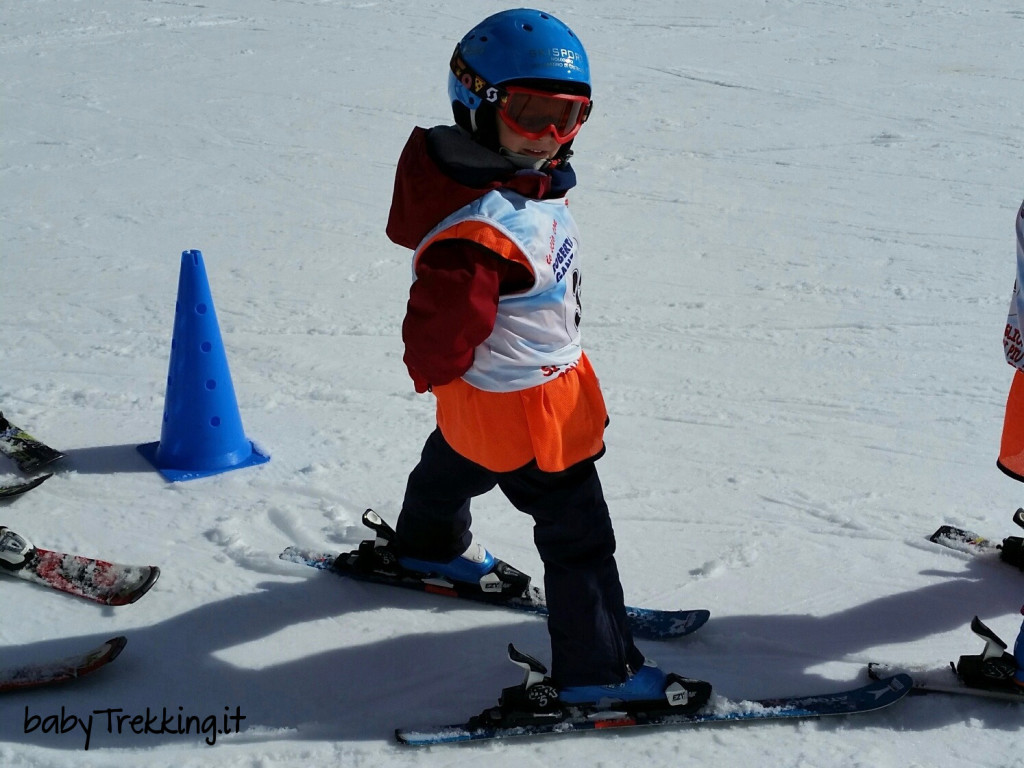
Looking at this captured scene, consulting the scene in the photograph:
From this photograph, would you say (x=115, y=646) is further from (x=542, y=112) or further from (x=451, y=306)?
(x=542, y=112)

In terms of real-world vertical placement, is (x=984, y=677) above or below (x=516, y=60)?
below

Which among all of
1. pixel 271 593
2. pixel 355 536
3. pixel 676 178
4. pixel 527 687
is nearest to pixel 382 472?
pixel 355 536

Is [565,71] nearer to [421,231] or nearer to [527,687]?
[421,231]

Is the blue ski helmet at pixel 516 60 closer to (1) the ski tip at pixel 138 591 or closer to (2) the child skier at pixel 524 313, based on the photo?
(2) the child skier at pixel 524 313

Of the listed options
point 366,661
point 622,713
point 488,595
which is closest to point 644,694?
point 622,713

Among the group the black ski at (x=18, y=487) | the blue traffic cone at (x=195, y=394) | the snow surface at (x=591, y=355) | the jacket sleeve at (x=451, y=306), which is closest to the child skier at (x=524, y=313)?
the jacket sleeve at (x=451, y=306)

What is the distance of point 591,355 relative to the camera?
5531 mm

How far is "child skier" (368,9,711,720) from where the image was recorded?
8.15ft

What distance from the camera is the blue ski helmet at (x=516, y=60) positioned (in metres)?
2.55

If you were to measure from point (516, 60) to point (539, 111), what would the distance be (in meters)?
0.13

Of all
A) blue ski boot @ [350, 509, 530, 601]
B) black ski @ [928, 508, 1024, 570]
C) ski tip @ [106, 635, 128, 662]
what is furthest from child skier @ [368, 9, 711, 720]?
black ski @ [928, 508, 1024, 570]

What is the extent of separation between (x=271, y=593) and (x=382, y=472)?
0.91m

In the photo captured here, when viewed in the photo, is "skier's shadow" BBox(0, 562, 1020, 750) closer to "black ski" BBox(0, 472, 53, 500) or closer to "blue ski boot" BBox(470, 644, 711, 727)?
"blue ski boot" BBox(470, 644, 711, 727)

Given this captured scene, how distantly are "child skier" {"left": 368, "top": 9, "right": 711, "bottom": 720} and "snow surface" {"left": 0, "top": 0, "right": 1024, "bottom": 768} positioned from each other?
0.35 m
